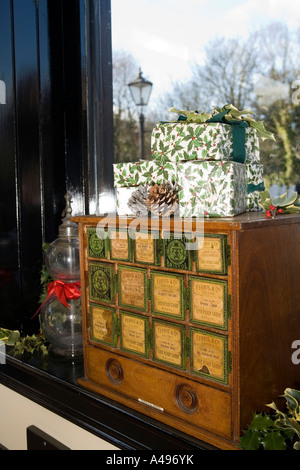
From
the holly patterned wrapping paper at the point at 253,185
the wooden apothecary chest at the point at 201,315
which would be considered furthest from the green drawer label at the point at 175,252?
the holly patterned wrapping paper at the point at 253,185

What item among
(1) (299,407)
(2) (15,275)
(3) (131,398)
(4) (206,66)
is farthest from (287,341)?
(2) (15,275)

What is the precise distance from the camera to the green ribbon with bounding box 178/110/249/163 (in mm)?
1150

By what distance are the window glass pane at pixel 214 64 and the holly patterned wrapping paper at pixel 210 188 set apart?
336 millimetres

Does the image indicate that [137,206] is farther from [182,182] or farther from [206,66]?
[206,66]

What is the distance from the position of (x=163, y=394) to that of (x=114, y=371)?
7.7 inches

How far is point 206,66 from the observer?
61.7 inches

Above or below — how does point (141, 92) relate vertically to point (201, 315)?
above

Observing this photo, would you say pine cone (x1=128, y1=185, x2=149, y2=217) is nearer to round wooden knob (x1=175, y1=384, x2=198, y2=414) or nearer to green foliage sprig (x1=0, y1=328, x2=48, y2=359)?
round wooden knob (x1=175, y1=384, x2=198, y2=414)

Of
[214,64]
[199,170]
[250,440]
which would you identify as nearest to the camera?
[250,440]

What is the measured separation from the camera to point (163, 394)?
1.19 m

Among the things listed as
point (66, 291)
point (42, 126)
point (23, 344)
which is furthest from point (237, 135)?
point (23, 344)

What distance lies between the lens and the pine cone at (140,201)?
4.08 ft

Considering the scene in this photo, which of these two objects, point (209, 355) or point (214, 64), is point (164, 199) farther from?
point (214, 64)

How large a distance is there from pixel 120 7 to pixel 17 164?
72 centimetres
